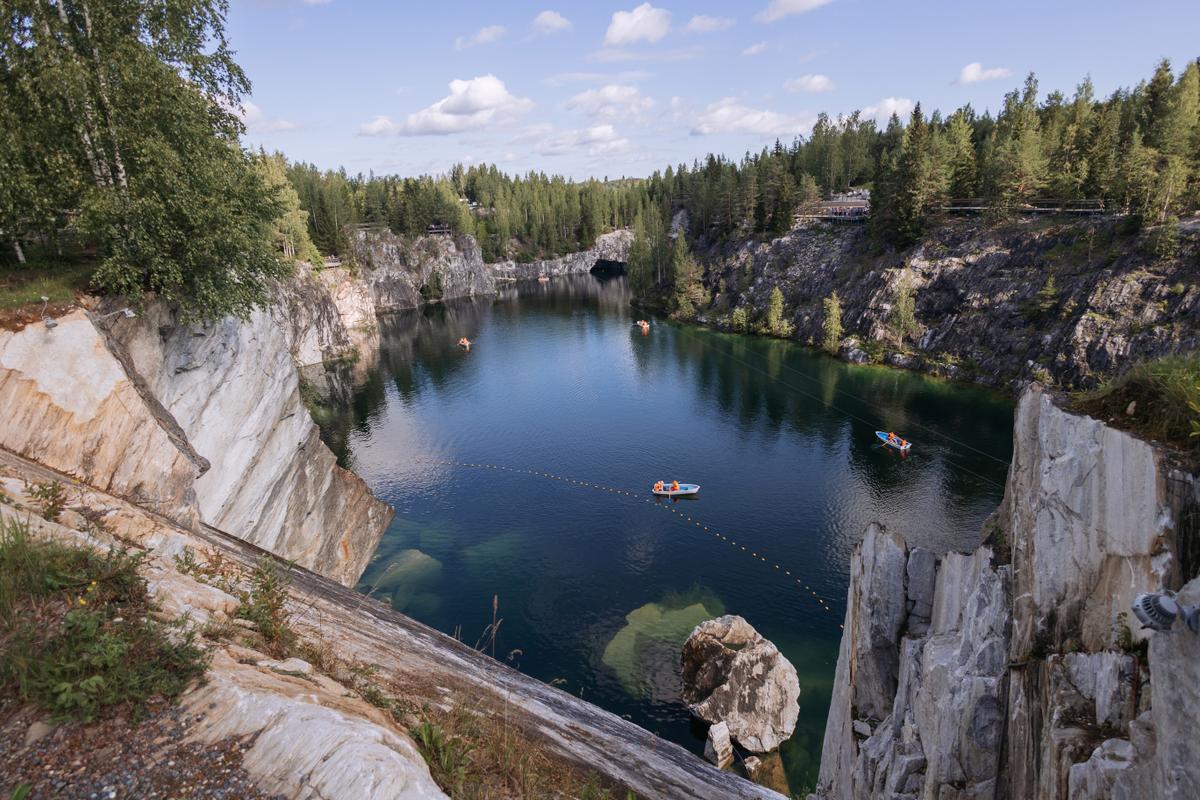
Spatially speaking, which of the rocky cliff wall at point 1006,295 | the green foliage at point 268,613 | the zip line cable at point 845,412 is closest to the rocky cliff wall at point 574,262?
the rocky cliff wall at point 1006,295

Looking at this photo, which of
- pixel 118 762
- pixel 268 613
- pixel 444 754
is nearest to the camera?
pixel 118 762

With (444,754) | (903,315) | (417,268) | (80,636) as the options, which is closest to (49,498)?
(80,636)

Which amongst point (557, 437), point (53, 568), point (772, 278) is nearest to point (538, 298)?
point (772, 278)

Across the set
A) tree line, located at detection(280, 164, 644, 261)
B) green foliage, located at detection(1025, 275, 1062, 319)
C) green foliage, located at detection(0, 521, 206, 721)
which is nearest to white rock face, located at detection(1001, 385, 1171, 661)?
green foliage, located at detection(0, 521, 206, 721)

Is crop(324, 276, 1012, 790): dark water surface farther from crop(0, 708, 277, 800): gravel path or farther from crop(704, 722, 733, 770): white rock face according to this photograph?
crop(0, 708, 277, 800): gravel path

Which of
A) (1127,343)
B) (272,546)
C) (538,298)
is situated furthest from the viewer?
(538,298)

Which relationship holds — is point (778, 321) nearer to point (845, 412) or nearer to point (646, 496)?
point (845, 412)

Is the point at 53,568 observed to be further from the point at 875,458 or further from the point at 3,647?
the point at 875,458

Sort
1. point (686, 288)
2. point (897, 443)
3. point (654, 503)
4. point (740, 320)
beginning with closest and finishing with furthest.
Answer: point (654, 503)
point (897, 443)
point (740, 320)
point (686, 288)
